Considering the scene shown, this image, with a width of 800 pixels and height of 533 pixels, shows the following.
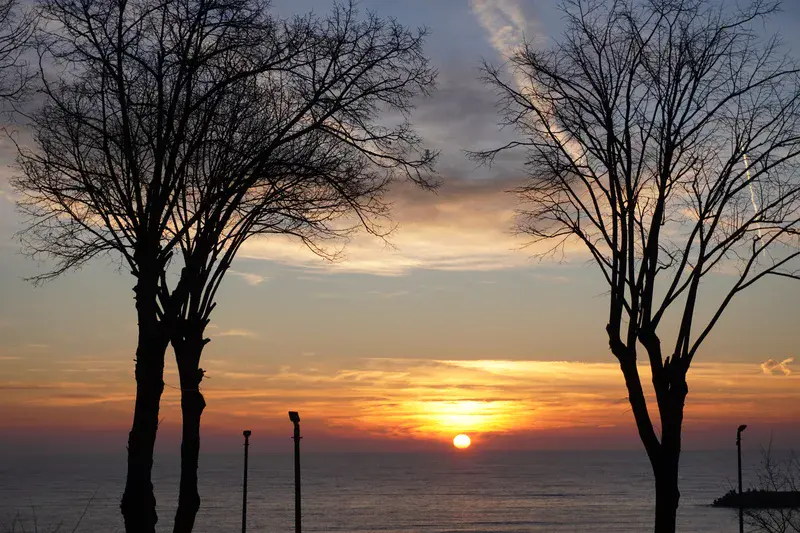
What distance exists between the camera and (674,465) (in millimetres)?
15516

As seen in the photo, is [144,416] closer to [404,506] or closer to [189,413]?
[189,413]

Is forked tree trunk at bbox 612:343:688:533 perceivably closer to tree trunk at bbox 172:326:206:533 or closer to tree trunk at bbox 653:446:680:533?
tree trunk at bbox 653:446:680:533

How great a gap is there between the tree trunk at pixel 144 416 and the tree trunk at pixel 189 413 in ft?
13.3

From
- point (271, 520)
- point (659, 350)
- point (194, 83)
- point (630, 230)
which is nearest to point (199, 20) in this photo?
point (194, 83)

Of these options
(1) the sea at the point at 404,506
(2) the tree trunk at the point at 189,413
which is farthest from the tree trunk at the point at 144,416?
(1) the sea at the point at 404,506

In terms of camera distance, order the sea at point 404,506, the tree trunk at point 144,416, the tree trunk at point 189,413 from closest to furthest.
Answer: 1. the tree trunk at point 144,416
2. the tree trunk at point 189,413
3. the sea at point 404,506

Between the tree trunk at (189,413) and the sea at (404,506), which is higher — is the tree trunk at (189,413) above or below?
above

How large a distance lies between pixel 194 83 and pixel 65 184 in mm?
2978

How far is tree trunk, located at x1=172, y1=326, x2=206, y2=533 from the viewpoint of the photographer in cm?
1686

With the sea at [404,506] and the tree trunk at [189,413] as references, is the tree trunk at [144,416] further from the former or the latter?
the sea at [404,506]

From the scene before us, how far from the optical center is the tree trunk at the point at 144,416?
12.5 m

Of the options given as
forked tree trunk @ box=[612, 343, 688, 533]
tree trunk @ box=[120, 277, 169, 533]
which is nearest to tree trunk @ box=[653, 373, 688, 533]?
forked tree trunk @ box=[612, 343, 688, 533]

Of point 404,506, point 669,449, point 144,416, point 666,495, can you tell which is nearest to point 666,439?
point 669,449

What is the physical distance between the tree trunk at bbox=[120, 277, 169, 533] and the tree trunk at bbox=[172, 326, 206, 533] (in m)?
4.06
